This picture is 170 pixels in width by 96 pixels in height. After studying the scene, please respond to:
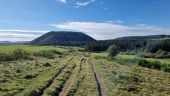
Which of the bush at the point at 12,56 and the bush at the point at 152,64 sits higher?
the bush at the point at 12,56

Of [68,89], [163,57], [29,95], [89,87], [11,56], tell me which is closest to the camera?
[29,95]

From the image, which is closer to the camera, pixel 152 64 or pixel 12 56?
pixel 12 56

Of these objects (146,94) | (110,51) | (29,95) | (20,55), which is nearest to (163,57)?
(110,51)

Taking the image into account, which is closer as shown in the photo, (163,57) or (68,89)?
(68,89)

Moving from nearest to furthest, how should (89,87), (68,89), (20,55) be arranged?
(68,89) → (89,87) → (20,55)

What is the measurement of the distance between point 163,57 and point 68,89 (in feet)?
430

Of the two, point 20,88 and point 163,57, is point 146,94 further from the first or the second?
point 163,57

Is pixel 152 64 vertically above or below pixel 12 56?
below

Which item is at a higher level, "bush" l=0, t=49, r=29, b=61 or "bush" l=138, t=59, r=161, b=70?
"bush" l=0, t=49, r=29, b=61

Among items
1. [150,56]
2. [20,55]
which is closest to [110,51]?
[150,56]

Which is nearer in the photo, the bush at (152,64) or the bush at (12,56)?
the bush at (12,56)

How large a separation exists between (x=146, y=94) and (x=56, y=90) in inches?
423

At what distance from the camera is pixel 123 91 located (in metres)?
36.1

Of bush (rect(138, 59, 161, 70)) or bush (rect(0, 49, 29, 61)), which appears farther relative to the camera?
bush (rect(138, 59, 161, 70))
